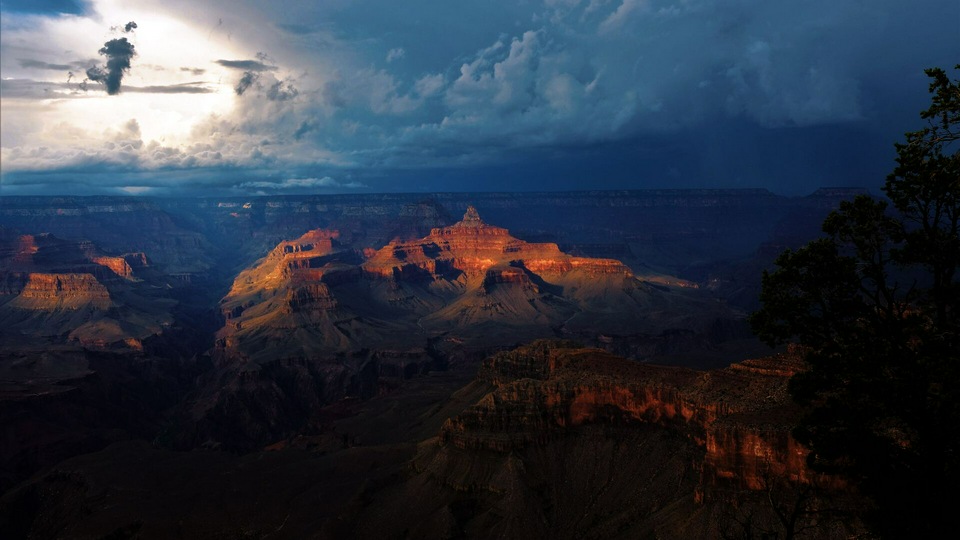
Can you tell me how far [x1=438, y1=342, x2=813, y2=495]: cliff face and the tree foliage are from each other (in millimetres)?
25905

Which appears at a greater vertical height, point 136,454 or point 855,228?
point 855,228

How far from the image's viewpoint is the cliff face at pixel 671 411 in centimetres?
5853

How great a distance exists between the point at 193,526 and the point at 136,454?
39257mm

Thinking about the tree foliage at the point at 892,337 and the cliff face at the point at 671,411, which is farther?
the cliff face at the point at 671,411

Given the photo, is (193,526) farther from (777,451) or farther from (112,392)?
(112,392)

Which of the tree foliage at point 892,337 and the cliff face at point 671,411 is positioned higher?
the tree foliage at point 892,337

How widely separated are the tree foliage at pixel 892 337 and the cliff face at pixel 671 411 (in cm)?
2591

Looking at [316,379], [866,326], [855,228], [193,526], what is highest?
[855,228]

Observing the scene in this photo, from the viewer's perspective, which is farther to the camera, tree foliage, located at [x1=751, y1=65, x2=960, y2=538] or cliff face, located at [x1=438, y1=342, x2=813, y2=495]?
cliff face, located at [x1=438, y1=342, x2=813, y2=495]

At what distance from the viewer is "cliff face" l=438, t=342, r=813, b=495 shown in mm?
58531

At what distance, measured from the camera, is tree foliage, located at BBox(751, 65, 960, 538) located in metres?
28.6

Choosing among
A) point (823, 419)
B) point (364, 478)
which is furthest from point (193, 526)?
point (823, 419)

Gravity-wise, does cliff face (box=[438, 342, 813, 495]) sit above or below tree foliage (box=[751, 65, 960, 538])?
below

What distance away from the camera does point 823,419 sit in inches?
1277
